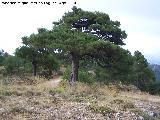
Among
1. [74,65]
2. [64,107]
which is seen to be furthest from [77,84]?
[64,107]

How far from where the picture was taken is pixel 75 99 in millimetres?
18141

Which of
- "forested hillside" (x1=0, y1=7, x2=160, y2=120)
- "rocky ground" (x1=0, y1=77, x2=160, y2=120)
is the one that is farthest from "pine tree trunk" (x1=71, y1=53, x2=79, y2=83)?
"rocky ground" (x1=0, y1=77, x2=160, y2=120)

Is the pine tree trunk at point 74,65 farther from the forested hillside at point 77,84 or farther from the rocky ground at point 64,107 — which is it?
the rocky ground at point 64,107

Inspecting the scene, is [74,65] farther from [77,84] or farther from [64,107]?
[64,107]

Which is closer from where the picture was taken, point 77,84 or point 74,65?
point 77,84

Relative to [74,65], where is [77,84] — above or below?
below

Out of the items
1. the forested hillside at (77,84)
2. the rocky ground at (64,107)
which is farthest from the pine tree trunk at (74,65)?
the rocky ground at (64,107)

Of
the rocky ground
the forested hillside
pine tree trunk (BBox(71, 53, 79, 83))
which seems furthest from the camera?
pine tree trunk (BBox(71, 53, 79, 83))

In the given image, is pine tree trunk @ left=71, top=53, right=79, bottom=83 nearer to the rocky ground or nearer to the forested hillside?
the forested hillside

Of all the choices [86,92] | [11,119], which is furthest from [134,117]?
[86,92]

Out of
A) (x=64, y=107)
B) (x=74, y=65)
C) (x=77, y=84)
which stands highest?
(x=74, y=65)

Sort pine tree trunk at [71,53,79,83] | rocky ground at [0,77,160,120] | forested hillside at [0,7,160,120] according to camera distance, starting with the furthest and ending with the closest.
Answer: pine tree trunk at [71,53,79,83]
forested hillside at [0,7,160,120]
rocky ground at [0,77,160,120]

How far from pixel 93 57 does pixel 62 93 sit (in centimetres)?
1207

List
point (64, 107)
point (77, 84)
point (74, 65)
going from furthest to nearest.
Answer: point (74, 65) → point (77, 84) → point (64, 107)
